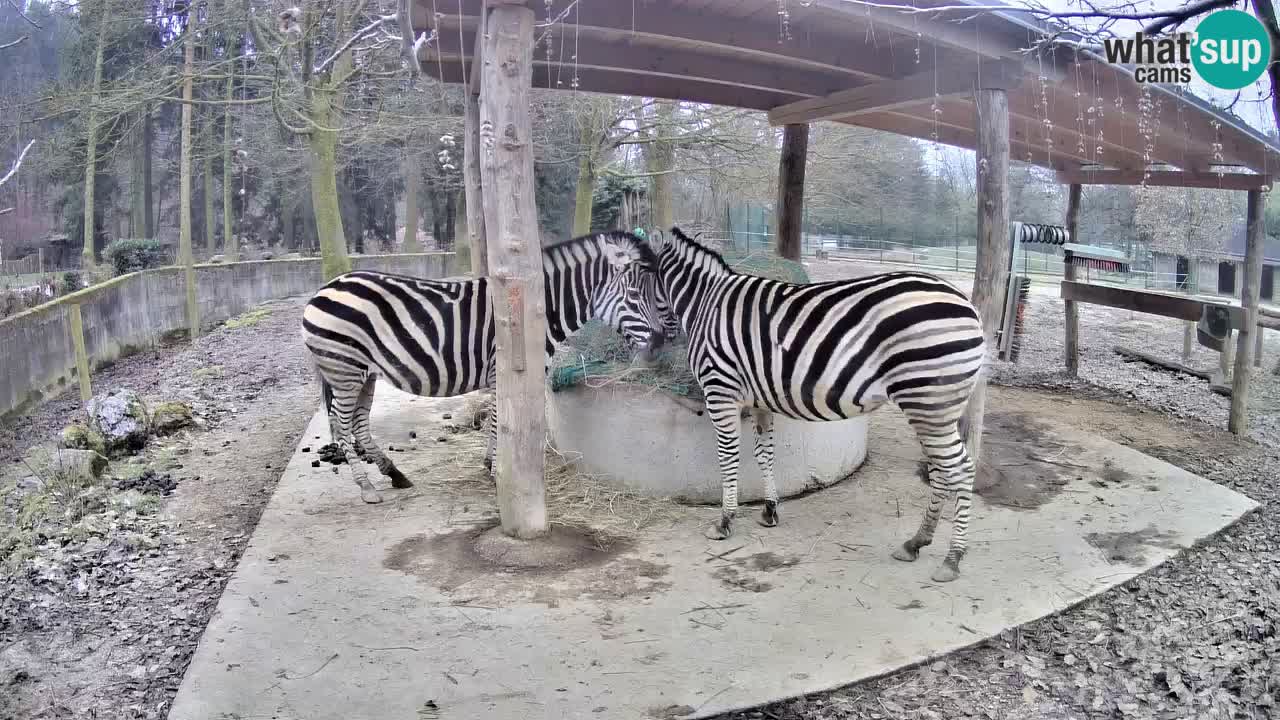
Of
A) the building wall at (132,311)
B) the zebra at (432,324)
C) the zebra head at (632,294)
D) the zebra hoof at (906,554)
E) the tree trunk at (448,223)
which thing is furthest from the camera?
the tree trunk at (448,223)

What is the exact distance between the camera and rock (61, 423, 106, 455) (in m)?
6.56

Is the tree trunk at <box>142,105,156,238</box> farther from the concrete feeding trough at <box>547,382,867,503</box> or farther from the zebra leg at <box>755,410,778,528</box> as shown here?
the zebra leg at <box>755,410,778,528</box>

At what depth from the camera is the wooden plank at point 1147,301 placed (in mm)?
7810

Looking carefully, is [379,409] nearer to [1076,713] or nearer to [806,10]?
[806,10]

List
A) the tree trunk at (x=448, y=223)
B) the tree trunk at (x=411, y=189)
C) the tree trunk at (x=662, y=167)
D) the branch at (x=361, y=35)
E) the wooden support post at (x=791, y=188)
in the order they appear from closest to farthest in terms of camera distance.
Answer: the branch at (x=361, y=35)
the wooden support post at (x=791, y=188)
the tree trunk at (x=662, y=167)
the tree trunk at (x=411, y=189)
the tree trunk at (x=448, y=223)

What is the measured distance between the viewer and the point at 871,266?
1052cm

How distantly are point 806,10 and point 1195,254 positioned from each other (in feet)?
33.5

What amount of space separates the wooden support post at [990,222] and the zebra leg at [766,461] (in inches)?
56.1

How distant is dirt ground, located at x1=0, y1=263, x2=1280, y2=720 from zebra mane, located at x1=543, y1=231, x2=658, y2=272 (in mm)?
2846

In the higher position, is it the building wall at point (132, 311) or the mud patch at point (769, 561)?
the building wall at point (132, 311)

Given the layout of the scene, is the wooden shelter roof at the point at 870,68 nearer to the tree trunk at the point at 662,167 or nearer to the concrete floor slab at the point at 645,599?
the concrete floor slab at the point at 645,599

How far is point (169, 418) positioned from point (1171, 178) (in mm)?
9981

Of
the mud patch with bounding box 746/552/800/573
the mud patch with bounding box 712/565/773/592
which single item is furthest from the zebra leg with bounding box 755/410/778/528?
the mud patch with bounding box 712/565/773/592

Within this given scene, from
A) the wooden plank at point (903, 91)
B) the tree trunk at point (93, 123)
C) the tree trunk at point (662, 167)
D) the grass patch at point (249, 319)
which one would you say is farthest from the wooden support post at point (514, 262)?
the grass patch at point (249, 319)
